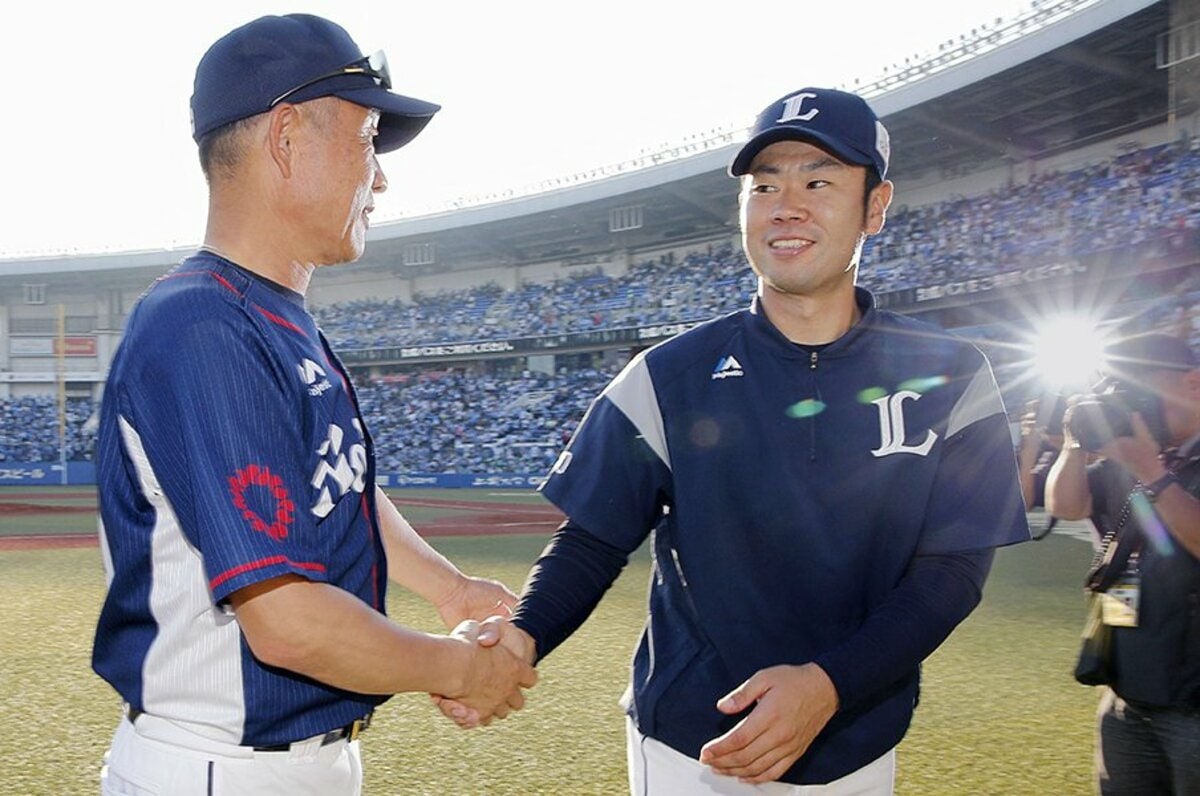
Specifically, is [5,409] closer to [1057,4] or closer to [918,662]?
[1057,4]

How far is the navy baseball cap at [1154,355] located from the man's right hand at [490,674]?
2.40 meters

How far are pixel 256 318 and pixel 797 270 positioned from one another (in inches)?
51.9

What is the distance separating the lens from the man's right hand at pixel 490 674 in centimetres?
200

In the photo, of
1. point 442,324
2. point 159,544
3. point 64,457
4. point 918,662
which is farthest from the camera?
point 442,324

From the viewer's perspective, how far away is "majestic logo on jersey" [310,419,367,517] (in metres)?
1.82

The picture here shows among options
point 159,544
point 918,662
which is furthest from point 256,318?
point 918,662

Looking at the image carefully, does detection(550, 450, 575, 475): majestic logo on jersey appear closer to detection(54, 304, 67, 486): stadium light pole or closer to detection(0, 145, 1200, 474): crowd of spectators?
detection(0, 145, 1200, 474): crowd of spectators

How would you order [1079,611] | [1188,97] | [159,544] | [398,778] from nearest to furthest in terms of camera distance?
[159,544] → [398,778] → [1079,611] → [1188,97]

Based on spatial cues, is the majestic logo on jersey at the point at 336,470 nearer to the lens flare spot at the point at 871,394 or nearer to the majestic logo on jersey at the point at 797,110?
the lens flare spot at the point at 871,394

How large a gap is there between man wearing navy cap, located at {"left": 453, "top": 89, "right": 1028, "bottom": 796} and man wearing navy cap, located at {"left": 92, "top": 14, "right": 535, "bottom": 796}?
428 mm

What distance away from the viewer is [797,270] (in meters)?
2.43

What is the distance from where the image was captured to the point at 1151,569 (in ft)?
10.8

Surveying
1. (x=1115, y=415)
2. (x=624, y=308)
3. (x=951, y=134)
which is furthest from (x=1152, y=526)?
(x=624, y=308)

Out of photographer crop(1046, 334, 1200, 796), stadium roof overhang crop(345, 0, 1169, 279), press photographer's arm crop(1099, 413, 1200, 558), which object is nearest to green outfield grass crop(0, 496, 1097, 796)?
photographer crop(1046, 334, 1200, 796)
